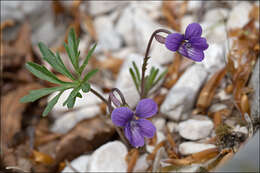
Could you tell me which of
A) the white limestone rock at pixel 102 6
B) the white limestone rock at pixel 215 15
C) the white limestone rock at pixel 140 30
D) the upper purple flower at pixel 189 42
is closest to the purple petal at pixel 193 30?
the upper purple flower at pixel 189 42

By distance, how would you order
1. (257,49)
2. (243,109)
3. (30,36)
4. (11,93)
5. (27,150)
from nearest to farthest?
(243,109) < (257,49) < (27,150) < (11,93) < (30,36)

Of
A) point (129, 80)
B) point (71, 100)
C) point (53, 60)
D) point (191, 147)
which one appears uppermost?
point (53, 60)

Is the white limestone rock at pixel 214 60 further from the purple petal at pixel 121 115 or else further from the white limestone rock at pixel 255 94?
the purple petal at pixel 121 115

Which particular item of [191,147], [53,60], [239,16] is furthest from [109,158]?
[239,16]

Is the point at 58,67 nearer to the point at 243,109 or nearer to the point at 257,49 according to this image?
the point at 243,109

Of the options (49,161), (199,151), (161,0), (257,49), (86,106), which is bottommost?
(49,161)

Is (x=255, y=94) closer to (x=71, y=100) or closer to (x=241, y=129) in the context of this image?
(x=241, y=129)

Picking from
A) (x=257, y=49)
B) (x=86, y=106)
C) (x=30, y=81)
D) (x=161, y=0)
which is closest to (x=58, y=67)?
(x=86, y=106)
